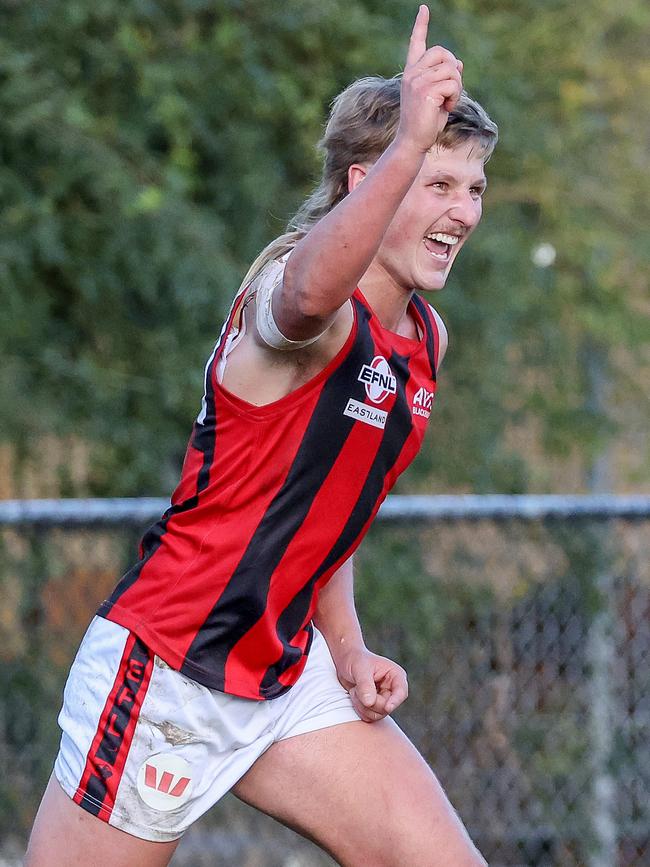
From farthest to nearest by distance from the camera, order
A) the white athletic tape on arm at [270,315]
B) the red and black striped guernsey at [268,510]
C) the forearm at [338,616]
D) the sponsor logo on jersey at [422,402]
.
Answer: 1. the forearm at [338,616]
2. the sponsor logo on jersey at [422,402]
3. the red and black striped guernsey at [268,510]
4. the white athletic tape on arm at [270,315]

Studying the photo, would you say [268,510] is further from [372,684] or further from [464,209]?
[464,209]

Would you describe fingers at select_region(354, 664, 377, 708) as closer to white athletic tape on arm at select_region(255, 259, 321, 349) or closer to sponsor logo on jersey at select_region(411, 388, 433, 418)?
sponsor logo on jersey at select_region(411, 388, 433, 418)

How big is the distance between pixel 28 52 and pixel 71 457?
1699 millimetres

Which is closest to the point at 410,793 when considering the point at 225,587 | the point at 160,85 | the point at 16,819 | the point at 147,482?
the point at 225,587

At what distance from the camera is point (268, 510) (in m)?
2.80

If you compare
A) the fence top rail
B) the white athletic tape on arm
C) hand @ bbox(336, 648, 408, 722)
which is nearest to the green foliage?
the fence top rail

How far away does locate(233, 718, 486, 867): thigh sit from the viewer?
2.94 meters

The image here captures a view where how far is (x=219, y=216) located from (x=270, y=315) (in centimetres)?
374

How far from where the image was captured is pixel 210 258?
5.55m

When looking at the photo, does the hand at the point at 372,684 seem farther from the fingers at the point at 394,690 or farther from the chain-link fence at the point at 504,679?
the chain-link fence at the point at 504,679

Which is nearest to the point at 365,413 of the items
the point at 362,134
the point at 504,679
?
the point at 362,134

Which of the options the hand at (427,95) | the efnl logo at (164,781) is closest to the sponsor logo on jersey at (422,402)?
the hand at (427,95)

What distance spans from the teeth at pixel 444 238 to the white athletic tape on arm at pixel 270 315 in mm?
368

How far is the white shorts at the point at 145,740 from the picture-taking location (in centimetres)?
284
